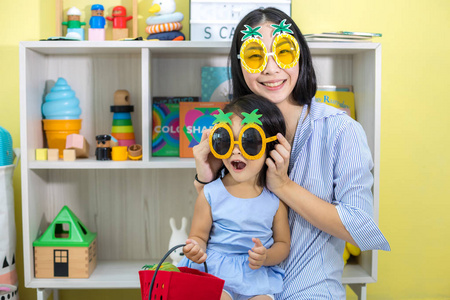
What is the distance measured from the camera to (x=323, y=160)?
4.71 ft

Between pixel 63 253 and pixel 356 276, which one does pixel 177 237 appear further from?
pixel 356 276

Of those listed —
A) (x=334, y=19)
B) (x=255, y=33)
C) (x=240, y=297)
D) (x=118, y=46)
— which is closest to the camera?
(x=240, y=297)

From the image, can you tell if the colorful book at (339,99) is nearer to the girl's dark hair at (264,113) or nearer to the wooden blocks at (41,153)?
the girl's dark hair at (264,113)

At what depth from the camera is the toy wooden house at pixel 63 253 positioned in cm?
200

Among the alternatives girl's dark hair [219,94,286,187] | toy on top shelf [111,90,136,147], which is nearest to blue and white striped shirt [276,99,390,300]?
girl's dark hair [219,94,286,187]

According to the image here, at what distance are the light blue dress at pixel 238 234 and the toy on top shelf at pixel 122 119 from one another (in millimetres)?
838

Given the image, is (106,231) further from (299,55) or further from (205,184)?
(299,55)

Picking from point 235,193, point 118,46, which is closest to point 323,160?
point 235,193

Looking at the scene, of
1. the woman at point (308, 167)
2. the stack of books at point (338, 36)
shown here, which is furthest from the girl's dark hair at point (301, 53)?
the stack of books at point (338, 36)

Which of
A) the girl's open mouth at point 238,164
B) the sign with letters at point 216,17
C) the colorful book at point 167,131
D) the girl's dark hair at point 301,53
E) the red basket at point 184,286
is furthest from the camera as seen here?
the colorful book at point 167,131

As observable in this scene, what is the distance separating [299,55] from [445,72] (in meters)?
1.17

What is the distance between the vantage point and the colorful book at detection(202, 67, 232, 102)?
7.13ft

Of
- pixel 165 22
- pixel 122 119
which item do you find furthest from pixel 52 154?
pixel 165 22

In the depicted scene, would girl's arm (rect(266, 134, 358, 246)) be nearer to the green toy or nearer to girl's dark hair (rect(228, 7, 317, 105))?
girl's dark hair (rect(228, 7, 317, 105))
